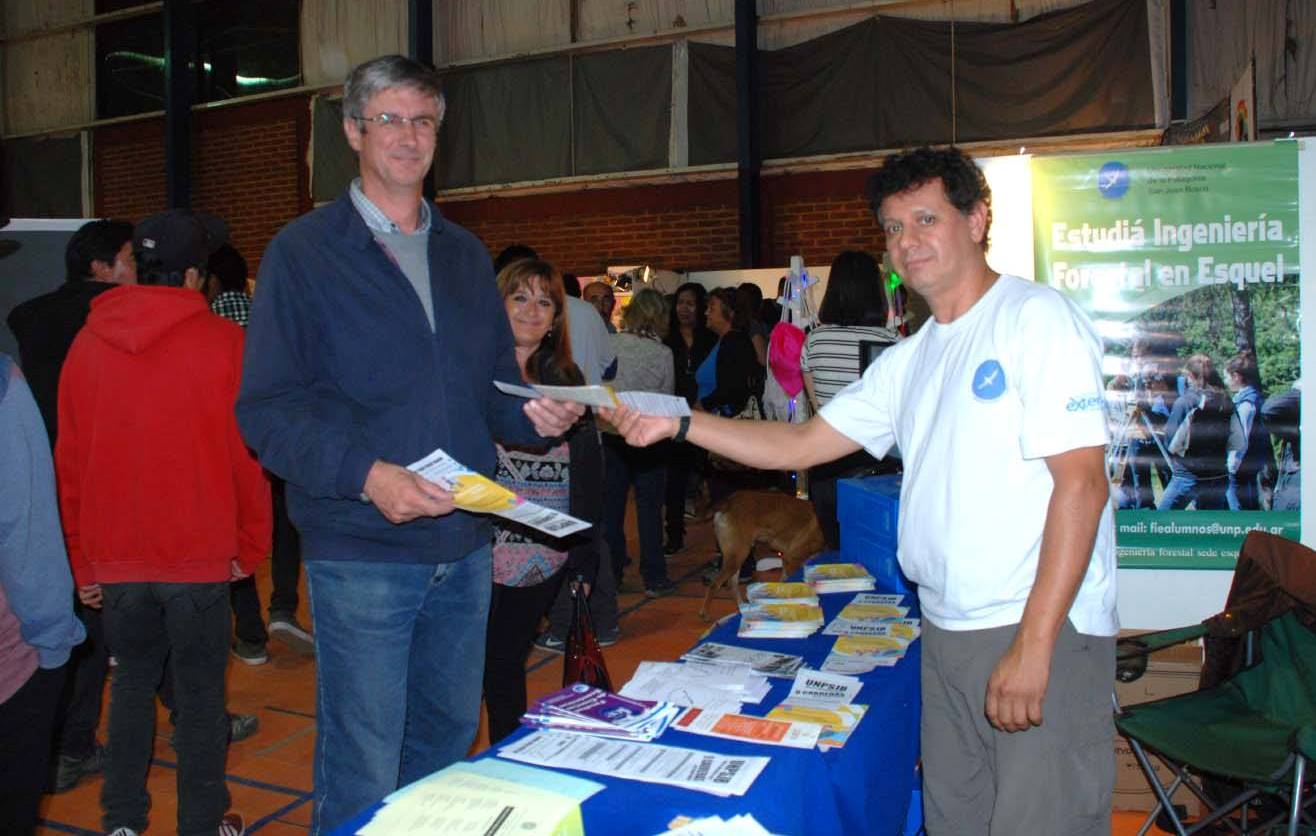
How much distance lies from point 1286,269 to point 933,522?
6.92 ft

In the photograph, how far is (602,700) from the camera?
2.05 metres

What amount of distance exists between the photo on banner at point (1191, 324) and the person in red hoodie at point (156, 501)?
8.68ft

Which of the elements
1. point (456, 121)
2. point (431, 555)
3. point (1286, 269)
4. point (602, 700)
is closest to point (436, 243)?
point (431, 555)

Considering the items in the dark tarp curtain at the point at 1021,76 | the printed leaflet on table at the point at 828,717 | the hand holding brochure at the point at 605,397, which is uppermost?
the dark tarp curtain at the point at 1021,76

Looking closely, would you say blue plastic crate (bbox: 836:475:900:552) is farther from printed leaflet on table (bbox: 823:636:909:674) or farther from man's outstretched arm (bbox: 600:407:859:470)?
man's outstretched arm (bbox: 600:407:859:470)

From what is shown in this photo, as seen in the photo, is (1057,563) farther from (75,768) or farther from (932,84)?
(932,84)

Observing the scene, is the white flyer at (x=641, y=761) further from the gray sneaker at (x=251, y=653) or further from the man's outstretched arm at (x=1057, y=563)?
the gray sneaker at (x=251, y=653)

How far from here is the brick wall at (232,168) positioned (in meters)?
12.6

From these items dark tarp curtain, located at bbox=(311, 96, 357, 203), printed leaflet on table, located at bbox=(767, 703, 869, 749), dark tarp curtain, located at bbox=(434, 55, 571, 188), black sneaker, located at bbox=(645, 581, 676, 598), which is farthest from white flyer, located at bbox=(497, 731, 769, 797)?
dark tarp curtain, located at bbox=(311, 96, 357, 203)

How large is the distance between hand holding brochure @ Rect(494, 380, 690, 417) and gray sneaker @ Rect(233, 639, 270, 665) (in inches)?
127

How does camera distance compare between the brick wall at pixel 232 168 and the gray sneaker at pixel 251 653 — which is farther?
the brick wall at pixel 232 168

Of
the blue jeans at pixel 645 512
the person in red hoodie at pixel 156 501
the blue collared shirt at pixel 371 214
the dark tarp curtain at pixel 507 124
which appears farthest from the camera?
the dark tarp curtain at pixel 507 124

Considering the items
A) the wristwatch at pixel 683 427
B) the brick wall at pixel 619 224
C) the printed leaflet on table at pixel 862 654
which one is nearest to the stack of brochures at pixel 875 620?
the printed leaflet on table at pixel 862 654

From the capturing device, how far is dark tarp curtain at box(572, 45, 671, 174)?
10805mm
